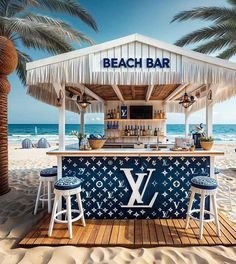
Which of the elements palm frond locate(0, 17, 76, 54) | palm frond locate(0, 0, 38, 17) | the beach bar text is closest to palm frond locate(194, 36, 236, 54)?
palm frond locate(0, 17, 76, 54)

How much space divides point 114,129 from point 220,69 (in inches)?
187

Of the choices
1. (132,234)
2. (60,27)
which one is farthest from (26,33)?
(132,234)

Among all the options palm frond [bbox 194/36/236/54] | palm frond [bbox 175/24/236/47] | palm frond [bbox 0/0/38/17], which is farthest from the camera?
palm frond [bbox 194/36/236/54]

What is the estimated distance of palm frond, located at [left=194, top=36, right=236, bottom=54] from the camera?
25.1 ft

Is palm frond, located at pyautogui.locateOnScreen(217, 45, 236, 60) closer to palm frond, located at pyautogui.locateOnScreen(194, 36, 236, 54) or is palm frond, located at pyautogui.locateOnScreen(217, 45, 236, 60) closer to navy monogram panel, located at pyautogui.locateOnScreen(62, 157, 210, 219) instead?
palm frond, located at pyautogui.locateOnScreen(194, 36, 236, 54)

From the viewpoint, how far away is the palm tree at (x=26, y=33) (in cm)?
525

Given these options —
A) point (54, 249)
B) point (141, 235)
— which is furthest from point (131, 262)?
point (54, 249)

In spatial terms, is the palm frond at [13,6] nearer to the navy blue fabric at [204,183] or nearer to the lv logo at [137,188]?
the lv logo at [137,188]

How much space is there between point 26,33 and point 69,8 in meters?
1.54

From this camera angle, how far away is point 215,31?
295 inches

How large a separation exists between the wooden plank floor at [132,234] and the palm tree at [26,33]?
8.83 feet

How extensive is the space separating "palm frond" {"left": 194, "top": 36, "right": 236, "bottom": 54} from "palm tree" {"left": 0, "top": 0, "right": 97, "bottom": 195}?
13.3ft

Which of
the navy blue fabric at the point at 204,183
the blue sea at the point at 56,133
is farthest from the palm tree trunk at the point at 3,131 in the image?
the blue sea at the point at 56,133

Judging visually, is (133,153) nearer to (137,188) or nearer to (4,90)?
(137,188)
